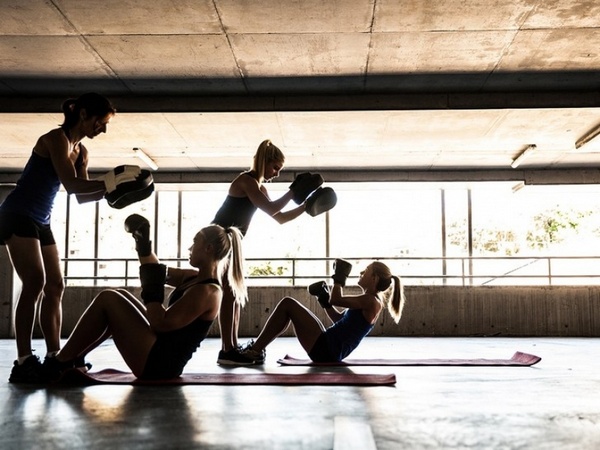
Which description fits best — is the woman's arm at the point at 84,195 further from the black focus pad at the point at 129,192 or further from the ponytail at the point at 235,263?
the ponytail at the point at 235,263

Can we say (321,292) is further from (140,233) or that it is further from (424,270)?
(424,270)

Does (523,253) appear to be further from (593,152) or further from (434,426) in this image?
(434,426)

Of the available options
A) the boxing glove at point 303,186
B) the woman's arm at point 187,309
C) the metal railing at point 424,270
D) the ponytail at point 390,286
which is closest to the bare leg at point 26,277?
the woman's arm at point 187,309

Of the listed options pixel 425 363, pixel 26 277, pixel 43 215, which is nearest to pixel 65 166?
pixel 43 215

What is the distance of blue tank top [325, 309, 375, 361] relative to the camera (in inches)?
195

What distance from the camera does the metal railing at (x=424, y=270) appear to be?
38.4ft

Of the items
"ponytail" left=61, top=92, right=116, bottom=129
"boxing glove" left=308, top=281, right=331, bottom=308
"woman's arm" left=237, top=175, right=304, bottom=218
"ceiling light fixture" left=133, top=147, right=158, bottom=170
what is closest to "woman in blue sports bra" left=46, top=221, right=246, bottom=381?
"ponytail" left=61, top=92, right=116, bottom=129

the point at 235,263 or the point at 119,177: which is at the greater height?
the point at 119,177

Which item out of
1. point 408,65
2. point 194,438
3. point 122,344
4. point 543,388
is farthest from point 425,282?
point 194,438

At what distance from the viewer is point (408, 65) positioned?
21.4 feet

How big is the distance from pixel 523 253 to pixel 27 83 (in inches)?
376

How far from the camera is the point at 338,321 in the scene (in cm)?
509

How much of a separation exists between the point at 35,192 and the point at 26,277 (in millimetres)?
504

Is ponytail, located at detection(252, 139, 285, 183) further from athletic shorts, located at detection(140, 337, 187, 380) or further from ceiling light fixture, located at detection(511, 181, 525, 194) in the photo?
ceiling light fixture, located at detection(511, 181, 525, 194)
